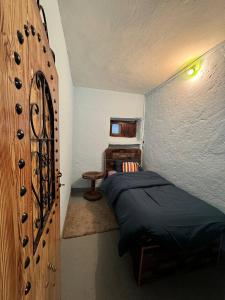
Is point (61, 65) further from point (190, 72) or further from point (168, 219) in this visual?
point (168, 219)

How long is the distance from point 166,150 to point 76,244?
218 centimetres

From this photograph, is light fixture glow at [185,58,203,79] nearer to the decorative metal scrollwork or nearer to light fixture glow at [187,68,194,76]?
light fixture glow at [187,68,194,76]

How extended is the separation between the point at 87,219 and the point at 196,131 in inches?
86.9

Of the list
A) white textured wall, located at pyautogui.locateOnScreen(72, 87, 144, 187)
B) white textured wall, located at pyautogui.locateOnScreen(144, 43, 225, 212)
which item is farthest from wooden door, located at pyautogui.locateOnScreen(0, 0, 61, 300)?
white textured wall, located at pyautogui.locateOnScreen(72, 87, 144, 187)

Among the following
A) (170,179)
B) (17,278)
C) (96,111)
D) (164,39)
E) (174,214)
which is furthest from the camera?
(96,111)

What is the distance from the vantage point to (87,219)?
6.86 feet

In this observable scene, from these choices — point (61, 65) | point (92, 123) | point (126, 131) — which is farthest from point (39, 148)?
point (126, 131)

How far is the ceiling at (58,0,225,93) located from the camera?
1168 millimetres

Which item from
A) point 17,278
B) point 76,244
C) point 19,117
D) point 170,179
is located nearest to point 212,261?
point 170,179

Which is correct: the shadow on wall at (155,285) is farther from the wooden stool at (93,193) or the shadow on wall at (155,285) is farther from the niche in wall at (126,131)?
the niche in wall at (126,131)

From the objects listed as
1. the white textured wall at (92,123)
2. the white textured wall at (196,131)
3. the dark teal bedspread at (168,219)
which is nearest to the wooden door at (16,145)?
the dark teal bedspread at (168,219)

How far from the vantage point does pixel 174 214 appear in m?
1.37

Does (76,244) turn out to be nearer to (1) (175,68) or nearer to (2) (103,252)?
(2) (103,252)

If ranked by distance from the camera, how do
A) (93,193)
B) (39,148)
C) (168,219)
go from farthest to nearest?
(93,193), (168,219), (39,148)
